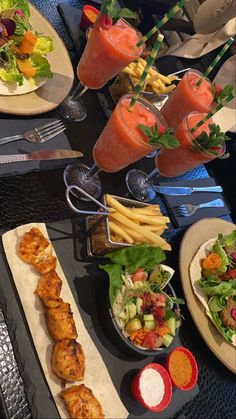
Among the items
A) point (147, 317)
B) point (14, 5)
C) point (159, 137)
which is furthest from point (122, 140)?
point (14, 5)

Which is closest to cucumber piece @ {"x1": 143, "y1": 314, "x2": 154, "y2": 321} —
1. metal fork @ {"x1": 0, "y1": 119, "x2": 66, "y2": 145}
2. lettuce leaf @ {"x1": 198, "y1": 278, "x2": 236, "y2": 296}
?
lettuce leaf @ {"x1": 198, "y1": 278, "x2": 236, "y2": 296}

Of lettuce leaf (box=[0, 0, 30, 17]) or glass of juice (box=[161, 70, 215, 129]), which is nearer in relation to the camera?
lettuce leaf (box=[0, 0, 30, 17])

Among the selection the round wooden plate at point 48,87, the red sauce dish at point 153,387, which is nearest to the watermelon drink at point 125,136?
the round wooden plate at point 48,87

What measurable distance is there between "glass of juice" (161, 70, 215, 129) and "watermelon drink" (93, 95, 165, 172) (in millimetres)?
366

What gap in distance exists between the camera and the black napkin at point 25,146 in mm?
1681

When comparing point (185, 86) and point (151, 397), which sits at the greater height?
point (185, 86)

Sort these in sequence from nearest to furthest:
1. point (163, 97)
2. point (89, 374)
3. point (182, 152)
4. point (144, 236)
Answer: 1. point (89, 374)
2. point (144, 236)
3. point (182, 152)
4. point (163, 97)

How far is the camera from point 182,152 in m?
1.82

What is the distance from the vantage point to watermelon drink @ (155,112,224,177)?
5.84ft

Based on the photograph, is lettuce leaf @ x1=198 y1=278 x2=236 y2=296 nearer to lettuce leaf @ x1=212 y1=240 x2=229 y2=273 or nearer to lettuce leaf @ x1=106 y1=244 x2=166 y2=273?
lettuce leaf @ x1=212 y1=240 x2=229 y2=273

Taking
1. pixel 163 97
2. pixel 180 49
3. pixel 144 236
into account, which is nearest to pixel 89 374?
pixel 144 236

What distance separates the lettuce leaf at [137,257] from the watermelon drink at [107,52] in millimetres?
764

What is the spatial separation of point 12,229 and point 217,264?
874 mm

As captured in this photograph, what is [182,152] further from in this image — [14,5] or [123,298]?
[14,5]
